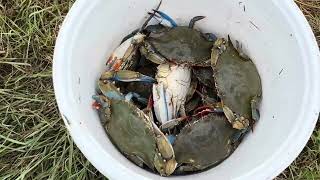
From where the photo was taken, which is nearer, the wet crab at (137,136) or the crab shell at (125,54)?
the wet crab at (137,136)

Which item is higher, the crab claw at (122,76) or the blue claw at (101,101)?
the crab claw at (122,76)

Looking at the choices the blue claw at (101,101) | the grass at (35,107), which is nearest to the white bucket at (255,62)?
the blue claw at (101,101)

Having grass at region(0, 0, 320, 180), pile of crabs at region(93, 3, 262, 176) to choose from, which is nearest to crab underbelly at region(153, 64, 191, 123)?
pile of crabs at region(93, 3, 262, 176)

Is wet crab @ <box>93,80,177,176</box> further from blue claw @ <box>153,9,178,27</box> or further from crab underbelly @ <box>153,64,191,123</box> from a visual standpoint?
blue claw @ <box>153,9,178,27</box>

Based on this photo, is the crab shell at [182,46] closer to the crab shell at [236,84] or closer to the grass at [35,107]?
the crab shell at [236,84]

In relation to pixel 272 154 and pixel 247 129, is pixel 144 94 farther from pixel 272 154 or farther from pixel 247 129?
pixel 272 154

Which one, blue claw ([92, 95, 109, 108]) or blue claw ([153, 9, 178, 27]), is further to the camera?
blue claw ([153, 9, 178, 27])
